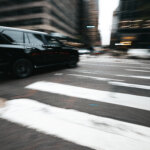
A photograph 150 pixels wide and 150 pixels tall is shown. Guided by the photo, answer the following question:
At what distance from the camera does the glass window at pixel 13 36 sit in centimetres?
387

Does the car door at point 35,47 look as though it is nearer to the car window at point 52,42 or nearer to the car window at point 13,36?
the car window at point 13,36

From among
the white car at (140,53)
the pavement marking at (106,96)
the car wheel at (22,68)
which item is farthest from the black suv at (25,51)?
the white car at (140,53)

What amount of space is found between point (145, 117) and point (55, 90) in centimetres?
216

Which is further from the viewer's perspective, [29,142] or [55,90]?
[55,90]

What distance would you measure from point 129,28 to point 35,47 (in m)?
41.4

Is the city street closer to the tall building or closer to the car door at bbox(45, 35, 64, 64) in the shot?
the car door at bbox(45, 35, 64, 64)

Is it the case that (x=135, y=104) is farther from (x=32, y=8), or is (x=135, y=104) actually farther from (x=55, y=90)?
(x=32, y=8)

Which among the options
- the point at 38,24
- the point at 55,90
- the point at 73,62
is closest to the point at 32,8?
the point at 38,24

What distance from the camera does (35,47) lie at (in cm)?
464

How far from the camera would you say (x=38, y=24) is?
→ 41219 mm

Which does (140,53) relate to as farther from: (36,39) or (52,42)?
(36,39)

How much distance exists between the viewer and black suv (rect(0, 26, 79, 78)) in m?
3.81

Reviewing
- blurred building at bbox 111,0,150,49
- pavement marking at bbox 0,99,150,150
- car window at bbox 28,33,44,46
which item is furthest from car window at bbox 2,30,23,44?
blurred building at bbox 111,0,150,49

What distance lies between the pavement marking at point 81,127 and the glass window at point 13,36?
253 cm
